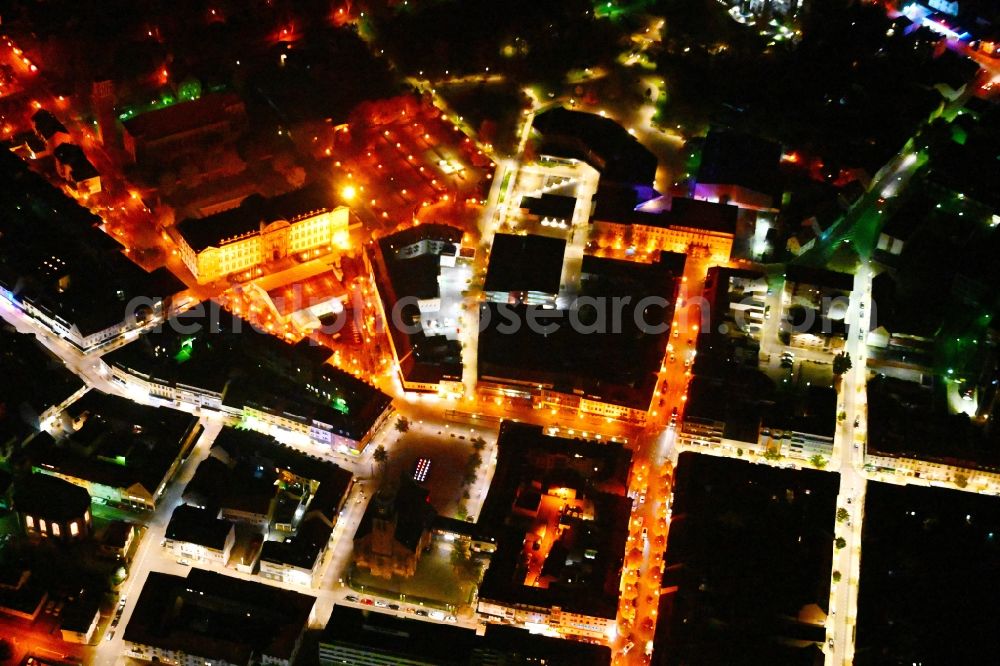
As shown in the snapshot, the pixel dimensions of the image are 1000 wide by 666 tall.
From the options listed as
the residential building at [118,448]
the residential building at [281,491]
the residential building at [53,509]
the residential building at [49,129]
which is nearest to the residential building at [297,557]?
the residential building at [281,491]

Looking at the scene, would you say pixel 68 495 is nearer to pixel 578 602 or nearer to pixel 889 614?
pixel 578 602

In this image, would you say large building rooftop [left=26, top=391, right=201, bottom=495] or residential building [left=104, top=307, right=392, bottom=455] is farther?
residential building [left=104, top=307, right=392, bottom=455]

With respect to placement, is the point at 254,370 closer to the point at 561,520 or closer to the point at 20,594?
the point at 20,594

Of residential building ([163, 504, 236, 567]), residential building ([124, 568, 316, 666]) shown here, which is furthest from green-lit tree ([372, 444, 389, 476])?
residential building ([124, 568, 316, 666])

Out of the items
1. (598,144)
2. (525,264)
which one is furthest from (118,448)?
(598,144)

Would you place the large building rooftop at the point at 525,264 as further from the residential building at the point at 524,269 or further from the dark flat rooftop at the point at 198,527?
the dark flat rooftop at the point at 198,527

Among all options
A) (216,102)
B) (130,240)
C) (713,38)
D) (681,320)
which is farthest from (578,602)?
(713,38)

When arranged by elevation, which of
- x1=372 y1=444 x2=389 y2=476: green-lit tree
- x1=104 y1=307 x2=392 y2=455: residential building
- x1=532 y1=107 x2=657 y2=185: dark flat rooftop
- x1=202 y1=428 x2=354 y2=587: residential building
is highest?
x1=532 y1=107 x2=657 y2=185: dark flat rooftop

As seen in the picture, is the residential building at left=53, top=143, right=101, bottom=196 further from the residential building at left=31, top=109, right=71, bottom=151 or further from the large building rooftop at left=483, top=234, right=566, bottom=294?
the large building rooftop at left=483, top=234, right=566, bottom=294

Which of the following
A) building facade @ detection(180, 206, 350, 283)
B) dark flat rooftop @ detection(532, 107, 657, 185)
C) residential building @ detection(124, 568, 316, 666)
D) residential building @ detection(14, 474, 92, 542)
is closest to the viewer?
residential building @ detection(124, 568, 316, 666)
